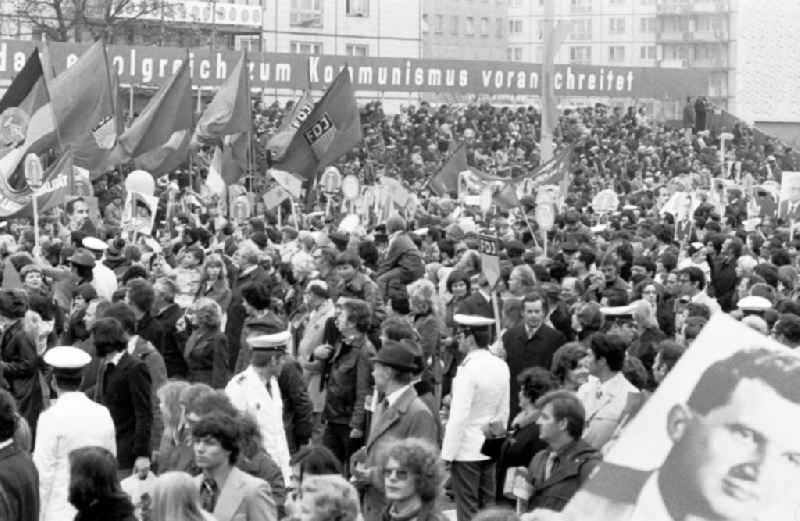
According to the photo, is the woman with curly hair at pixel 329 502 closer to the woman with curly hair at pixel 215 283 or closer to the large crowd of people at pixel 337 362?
the large crowd of people at pixel 337 362

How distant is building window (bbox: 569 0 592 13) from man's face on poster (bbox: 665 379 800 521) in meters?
95.6

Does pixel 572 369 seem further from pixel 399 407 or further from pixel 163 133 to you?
pixel 163 133

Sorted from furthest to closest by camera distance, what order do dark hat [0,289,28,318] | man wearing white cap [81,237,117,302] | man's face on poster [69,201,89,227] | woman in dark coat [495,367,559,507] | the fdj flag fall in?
1. man's face on poster [69,201,89,227]
2. man wearing white cap [81,237,117,302]
3. the fdj flag
4. dark hat [0,289,28,318]
5. woman in dark coat [495,367,559,507]

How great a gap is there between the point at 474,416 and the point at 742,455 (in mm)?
6301

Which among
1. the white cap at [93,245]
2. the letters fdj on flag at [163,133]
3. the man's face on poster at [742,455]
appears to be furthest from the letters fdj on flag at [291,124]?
the man's face on poster at [742,455]

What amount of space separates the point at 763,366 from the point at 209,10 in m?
64.0

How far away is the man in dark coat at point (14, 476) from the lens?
807cm

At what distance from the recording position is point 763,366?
15.7 feet

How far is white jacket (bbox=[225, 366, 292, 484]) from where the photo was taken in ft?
33.2

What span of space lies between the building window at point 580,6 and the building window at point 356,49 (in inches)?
1039

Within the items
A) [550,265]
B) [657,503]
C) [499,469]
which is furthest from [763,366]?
[550,265]

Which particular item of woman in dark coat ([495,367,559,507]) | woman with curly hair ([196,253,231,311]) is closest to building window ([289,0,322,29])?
woman with curly hair ([196,253,231,311])

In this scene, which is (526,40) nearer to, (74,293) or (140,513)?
(74,293)

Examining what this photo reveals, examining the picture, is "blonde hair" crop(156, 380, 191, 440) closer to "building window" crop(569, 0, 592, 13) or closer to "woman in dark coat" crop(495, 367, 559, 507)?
"woman in dark coat" crop(495, 367, 559, 507)
